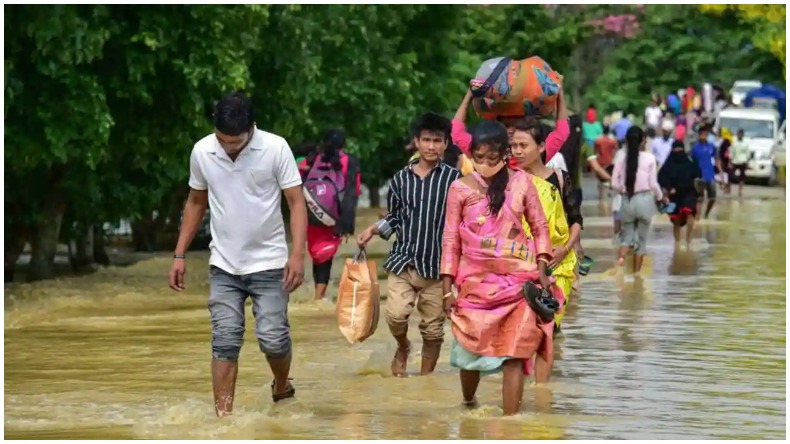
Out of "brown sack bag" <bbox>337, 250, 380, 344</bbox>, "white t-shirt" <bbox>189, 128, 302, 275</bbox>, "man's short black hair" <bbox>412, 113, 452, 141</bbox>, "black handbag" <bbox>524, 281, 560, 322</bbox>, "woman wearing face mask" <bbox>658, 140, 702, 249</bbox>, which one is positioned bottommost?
"woman wearing face mask" <bbox>658, 140, 702, 249</bbox>

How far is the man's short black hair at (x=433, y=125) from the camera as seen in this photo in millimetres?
11594

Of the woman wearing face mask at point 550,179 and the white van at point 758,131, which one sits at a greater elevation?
the woman wearing face mask at point 550,179

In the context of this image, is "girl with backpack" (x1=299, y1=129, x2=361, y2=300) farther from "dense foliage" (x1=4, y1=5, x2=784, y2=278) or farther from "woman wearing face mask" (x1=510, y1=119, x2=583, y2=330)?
"woman wearing face mask" (x1=510, y1=119, x2=583, y2=330)

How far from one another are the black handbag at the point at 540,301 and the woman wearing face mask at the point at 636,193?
377 inches

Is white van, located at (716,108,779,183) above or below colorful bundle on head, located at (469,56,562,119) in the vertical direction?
below

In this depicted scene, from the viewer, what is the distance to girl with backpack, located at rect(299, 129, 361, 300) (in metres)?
16.9

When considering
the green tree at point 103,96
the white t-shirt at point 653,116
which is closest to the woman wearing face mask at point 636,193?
the green tree at point 103,96

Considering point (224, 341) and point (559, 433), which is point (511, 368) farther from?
point (224, 341)

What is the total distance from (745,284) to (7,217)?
23.3 ft

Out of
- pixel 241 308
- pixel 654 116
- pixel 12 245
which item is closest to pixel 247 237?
pixel 241 308

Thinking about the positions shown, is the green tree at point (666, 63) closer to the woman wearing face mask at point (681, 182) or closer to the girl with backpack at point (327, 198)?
the woman wearing face mask at point (681, 182)

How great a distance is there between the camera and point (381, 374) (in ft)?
40.4

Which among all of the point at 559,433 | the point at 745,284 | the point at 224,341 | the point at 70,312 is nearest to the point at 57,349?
the point at 70,312

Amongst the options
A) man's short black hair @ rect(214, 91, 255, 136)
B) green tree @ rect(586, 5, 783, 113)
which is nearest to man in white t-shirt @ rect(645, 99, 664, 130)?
green tree @ rect(586, 5, 783, 113)
